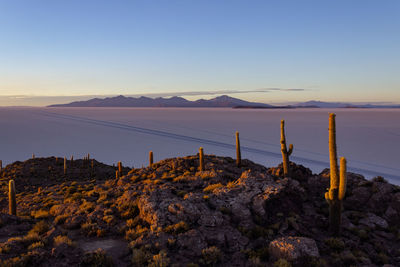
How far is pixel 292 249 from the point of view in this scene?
408 inches

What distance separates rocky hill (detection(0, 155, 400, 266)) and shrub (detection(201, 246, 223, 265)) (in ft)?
0.12

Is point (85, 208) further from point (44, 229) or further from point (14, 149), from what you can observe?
point (14, 149)

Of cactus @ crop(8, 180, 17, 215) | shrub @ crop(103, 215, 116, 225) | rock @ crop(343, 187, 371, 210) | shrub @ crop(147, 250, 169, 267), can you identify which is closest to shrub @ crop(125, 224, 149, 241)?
shrub @ crop(103, 215, 116, 225)

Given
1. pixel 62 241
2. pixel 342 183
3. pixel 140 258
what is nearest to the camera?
pixel 140 258

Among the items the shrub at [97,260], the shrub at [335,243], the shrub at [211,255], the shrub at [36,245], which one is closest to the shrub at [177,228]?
the shrub at [211,255]

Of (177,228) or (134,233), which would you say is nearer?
(177,228)

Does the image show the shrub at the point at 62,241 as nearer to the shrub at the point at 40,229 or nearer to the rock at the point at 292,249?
the shrub at the point at 40,229

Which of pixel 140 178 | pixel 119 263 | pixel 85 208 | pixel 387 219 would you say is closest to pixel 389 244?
pixel 387 219

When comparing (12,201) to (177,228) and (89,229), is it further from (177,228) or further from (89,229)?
(177,228)

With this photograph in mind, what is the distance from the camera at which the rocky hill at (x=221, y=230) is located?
403 inches

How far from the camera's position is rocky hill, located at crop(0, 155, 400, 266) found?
10.2 meters

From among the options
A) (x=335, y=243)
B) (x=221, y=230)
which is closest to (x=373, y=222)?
(x=335, y=243)

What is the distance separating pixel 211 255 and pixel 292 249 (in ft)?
10.8

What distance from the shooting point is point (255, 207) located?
14602 millimetres
